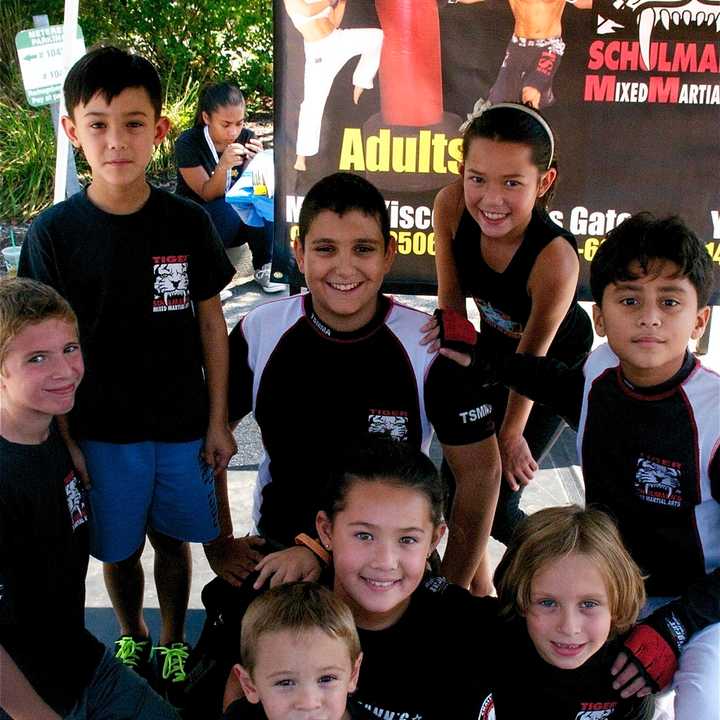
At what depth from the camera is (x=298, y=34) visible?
3.79 m

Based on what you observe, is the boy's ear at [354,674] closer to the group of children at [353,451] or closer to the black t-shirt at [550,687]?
the group of children at [353,451]

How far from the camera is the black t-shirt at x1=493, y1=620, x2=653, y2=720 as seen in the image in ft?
7.04

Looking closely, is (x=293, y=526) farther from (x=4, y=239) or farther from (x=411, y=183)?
(x=4, y=239)

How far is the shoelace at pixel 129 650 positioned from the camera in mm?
3018

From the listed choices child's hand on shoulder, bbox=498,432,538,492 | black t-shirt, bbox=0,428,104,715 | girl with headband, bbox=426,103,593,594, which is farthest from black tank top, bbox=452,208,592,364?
black t-shirt, bbox=0,428,104,715

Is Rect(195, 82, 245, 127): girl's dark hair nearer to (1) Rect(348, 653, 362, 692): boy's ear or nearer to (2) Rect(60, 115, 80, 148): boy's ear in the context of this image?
(2) Rect(60, 115, 80, 148): boy's ear

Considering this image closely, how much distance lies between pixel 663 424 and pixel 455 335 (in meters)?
0.57

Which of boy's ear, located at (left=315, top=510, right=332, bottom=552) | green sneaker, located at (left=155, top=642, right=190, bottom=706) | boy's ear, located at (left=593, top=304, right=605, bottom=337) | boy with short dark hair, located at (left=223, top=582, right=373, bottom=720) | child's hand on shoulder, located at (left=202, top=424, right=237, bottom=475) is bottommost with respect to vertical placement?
green sneaker, located at (left=155, top=642, right=190, bottom=706)

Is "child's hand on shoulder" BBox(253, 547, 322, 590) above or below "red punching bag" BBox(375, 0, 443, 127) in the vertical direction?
below

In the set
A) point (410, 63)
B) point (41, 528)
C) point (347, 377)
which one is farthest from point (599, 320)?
point (410, 63)

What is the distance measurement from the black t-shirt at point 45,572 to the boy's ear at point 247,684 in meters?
0.64

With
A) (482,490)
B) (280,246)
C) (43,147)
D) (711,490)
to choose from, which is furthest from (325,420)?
(43,147)

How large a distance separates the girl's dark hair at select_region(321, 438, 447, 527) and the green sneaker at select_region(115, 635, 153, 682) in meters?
1.20

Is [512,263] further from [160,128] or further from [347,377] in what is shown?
[160,128]
